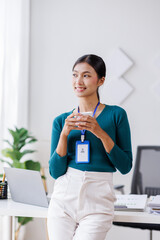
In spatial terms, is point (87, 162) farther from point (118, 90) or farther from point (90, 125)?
point (118, 90)

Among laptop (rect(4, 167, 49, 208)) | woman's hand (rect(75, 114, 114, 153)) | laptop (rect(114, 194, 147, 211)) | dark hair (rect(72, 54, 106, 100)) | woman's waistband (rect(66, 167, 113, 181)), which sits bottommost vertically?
laptop (rect(114, 194, 147, 211))

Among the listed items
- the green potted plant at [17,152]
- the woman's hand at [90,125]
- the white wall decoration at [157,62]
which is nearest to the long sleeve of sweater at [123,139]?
the woman's hand at [90,125]

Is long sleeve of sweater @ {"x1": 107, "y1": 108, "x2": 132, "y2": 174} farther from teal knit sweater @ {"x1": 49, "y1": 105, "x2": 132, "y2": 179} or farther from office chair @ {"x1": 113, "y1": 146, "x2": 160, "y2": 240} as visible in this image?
office chair @ {"x1": 113, "y1": 146, "x2": 160, "y2": 240}

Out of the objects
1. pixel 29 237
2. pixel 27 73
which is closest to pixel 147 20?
pixel 27 73

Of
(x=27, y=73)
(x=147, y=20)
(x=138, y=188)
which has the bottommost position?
(x=138, y=188)

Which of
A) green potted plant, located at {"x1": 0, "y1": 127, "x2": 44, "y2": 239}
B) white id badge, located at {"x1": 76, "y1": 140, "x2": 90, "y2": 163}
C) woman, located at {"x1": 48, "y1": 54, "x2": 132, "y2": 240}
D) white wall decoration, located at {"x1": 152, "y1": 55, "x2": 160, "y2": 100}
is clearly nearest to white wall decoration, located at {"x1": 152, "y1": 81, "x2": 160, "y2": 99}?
white wall decoration, located at {"x1": 152, "y1": 55, "x2": 160, "y2": 100}

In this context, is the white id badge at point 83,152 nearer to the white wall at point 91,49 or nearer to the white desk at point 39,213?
the white desk at point 39,213

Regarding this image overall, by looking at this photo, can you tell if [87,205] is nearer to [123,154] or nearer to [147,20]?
[123,154]

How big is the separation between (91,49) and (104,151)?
95.0 inches

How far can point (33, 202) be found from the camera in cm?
180

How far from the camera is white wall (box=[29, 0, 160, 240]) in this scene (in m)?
3.57

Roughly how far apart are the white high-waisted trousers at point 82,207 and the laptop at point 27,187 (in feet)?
0.88

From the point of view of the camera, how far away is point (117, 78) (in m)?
3.64

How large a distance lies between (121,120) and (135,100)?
2.12 meters
